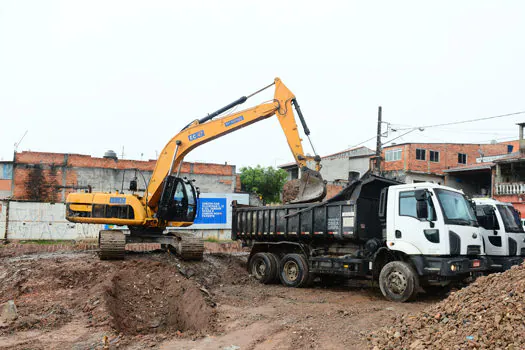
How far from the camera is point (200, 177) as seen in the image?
1399 inches

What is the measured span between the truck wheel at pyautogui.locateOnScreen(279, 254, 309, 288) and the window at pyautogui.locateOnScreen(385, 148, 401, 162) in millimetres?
29339

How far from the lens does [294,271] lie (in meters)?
13.0

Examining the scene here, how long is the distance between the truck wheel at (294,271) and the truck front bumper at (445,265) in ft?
11.0

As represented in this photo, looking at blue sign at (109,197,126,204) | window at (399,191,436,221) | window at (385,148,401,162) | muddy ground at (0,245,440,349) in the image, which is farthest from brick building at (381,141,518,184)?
window at (399,191,436,221)

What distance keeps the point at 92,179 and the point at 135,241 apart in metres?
20.6

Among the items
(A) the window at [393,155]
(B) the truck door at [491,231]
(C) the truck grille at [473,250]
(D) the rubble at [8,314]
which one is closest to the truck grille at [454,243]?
(C) the truck grille at [473,250]

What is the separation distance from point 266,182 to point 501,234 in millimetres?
30105

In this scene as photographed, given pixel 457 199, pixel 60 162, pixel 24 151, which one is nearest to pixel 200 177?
pixel 60 162

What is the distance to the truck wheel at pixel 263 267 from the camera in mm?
13438

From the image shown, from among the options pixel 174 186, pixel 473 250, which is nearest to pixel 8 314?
pixel 174 186

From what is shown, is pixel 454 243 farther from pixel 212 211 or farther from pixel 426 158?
pixel 426 158

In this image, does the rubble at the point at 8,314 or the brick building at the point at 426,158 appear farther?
the brick building at the point at 426,158

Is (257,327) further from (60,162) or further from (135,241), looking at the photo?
(60,162)

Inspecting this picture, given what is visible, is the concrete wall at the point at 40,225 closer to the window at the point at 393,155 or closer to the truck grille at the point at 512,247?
the truck grille at the point at 512,247
